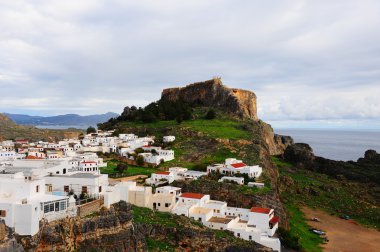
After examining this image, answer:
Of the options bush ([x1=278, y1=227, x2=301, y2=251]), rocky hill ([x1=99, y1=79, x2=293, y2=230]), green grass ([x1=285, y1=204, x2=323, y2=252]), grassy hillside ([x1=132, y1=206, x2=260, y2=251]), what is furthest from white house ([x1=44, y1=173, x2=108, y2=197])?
green grass ([x1=285, y1=204, x2=323, y2=252])

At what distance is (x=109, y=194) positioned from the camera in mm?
30984

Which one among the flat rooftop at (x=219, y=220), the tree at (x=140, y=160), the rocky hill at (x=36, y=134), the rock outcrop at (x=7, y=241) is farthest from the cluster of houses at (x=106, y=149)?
the rocky hill at (x=36, y=134)

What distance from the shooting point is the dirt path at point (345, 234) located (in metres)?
43.4

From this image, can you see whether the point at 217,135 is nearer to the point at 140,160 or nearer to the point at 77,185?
the point at 140,160

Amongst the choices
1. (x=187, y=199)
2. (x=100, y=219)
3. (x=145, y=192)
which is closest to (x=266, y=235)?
(x=187, y=199)

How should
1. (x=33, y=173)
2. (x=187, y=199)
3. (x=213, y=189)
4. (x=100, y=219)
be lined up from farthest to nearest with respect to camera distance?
(x=213, y=189)
(x=187, y=199)
(x=33, y=173)
(x=100, y=219)

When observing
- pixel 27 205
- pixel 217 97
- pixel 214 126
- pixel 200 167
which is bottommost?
pixel 200 167

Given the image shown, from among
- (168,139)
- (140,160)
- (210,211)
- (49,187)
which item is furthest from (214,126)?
(49,187)

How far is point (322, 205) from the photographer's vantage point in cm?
6253

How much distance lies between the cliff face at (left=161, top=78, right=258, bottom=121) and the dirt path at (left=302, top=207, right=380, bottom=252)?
40.9 metres

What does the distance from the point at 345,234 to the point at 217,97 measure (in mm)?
55713

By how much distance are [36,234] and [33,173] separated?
11995 millimetres

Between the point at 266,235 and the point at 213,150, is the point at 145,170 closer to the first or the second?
the point at 213,150

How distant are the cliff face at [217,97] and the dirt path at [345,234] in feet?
134
